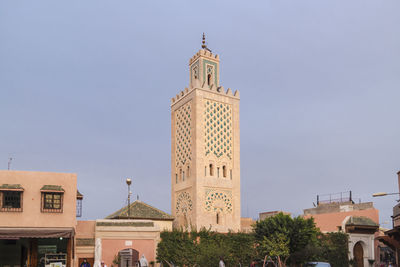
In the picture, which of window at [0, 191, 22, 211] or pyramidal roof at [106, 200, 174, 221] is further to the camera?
pyramidal roof at [106, 200, 174, 221]

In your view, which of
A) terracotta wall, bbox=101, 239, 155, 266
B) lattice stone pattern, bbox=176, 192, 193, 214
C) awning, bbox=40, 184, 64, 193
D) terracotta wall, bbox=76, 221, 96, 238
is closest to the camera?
awning, bbox=40, 184, 64, 193

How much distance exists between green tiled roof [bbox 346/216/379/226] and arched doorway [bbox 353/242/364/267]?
4.92ft

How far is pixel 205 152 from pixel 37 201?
12336mm

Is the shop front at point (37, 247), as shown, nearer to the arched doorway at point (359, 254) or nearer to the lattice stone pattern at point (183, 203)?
the lattice stone pattern at point (183, 203)

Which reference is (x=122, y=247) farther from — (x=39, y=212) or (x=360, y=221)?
(x=360, y=221)

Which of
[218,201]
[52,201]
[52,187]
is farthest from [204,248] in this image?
[52,187]

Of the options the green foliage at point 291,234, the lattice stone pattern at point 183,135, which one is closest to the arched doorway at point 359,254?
the green foliage at point 291,234

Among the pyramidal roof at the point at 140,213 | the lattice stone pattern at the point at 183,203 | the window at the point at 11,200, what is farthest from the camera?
the lattice stone pattern at the point at 183,203

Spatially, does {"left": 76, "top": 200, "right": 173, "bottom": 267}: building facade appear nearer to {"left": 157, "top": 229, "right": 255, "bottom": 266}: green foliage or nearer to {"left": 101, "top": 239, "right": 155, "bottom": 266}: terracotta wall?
{"left": 101, "top": 239, "right": 155, "bottom": 266}: terracotta wall

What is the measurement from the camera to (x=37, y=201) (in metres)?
21.5

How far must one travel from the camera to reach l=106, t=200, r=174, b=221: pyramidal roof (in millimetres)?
28641

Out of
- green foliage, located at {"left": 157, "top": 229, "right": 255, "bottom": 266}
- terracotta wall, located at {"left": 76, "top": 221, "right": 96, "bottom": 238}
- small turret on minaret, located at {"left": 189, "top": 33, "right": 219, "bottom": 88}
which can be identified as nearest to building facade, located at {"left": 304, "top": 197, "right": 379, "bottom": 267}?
green foliage, located at {"left": 157, "top": 229, "right": 255, "bottom": 266}

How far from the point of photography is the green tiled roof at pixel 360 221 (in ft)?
109

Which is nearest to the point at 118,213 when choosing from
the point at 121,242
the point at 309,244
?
the point at 121,242
